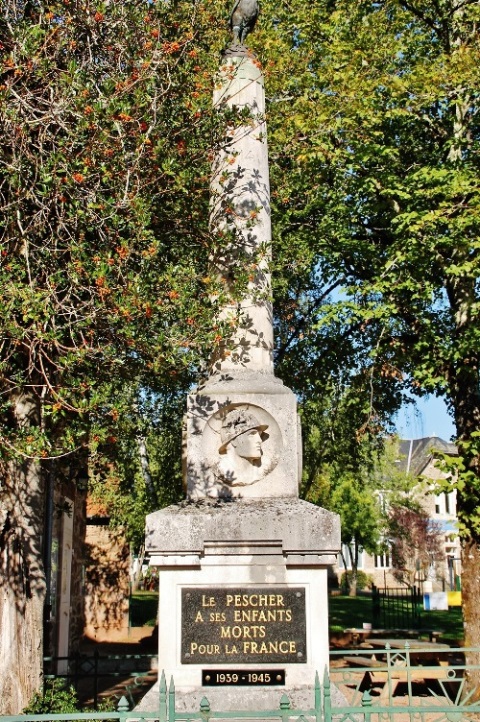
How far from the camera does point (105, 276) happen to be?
25.2 ft

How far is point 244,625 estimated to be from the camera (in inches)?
245

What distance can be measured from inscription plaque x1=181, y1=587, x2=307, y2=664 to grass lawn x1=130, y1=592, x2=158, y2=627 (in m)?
19.9

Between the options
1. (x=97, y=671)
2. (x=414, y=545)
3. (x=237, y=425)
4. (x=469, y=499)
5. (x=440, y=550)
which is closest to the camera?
(x=237, y=425)

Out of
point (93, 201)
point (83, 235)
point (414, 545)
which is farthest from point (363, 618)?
point (93, 201)

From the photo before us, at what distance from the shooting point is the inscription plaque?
20.3 ft

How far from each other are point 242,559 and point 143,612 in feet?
82.6

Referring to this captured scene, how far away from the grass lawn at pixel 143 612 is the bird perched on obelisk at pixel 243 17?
67.5ft

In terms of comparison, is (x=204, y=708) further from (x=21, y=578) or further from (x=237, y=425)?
(x=21, y=578)

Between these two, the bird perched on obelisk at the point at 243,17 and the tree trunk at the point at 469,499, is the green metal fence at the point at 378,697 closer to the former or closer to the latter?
the tree trunk at the point at 469,499

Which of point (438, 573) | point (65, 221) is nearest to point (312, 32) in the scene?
point (65, 221)

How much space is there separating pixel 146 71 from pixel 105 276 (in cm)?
253

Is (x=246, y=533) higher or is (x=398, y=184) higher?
(x=398, y=184)

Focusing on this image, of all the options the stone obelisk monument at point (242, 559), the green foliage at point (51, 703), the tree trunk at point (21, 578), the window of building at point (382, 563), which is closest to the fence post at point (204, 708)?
the stone obelisk monument at point (242, 559)

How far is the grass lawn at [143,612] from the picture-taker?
27.5 meters
